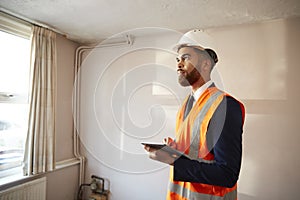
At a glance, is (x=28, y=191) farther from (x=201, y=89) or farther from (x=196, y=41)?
(x=196, y=41)

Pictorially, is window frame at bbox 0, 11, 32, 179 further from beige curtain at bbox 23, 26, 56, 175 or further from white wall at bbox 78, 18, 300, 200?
white wall at bbox 78, 18, 300, 200

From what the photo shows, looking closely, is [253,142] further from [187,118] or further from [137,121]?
[137,121]

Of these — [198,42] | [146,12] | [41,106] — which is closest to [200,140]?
[198,42]

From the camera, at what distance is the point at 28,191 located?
5.26ft

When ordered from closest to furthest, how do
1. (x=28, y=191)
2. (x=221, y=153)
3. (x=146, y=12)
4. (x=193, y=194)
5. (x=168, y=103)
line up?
(x=221, y=153)
(x=193, y=194)
(x=146, y=12)
(x=28, y=191)
(x=168, y=103)

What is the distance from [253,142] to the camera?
156 cm

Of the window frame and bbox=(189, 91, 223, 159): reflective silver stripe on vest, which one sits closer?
bbox=(189, 91, 223, 159): reflective silver stripe on vest

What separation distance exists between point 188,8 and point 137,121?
Answer: 3.73ft

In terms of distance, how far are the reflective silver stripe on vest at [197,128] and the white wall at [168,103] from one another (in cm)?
58

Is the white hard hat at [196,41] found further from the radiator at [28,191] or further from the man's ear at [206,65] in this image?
the radiator at [28,191]

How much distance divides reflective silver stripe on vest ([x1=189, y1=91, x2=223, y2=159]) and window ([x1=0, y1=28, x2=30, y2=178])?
150 cm

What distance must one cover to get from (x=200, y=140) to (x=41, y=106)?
58.5 inches

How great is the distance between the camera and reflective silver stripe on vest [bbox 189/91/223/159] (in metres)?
0.86

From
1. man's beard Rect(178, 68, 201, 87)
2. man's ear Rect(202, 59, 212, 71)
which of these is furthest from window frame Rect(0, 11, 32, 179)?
man's ear Rect(202, 59, 212, 71)
